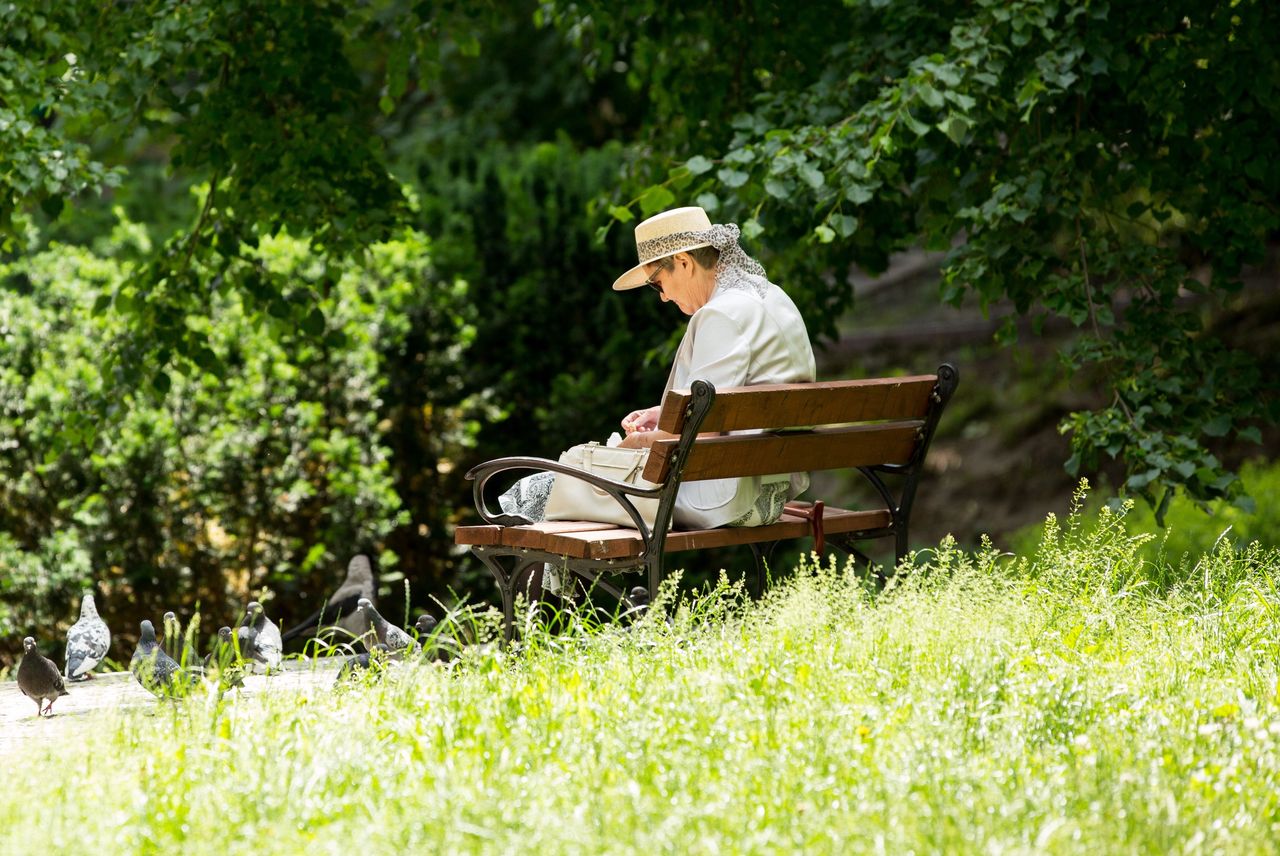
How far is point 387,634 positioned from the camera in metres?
4.46

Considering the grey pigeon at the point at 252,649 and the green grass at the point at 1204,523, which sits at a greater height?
the grey pigeon at the point at 252,649

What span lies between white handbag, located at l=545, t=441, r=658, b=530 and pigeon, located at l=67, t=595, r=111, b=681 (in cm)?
146

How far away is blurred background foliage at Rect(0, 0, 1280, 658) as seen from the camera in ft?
19.3

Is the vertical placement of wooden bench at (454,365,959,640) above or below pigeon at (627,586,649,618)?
above

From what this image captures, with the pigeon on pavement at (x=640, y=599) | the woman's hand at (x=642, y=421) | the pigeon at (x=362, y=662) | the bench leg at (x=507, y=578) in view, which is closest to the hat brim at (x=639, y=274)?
the woman's hand at (x=642, y=421)

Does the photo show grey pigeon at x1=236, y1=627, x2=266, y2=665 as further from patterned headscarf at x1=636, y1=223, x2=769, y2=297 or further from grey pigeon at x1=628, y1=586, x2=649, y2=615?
patterned headscarf at x1=636, y1=223, x2=769, y2=297

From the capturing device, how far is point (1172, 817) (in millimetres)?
2844

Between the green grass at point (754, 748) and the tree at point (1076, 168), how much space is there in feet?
5.50

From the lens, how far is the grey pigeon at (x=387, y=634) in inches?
172

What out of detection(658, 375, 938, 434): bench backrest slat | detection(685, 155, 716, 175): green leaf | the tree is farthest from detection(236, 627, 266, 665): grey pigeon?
detection(685, 155, 716, 175): green leaf

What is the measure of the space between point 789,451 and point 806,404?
17 centimetres

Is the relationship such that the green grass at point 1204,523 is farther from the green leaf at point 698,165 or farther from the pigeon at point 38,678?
the pigeon at point 38,678

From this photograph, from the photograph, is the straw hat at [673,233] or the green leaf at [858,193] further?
the green leaf at [858,193]

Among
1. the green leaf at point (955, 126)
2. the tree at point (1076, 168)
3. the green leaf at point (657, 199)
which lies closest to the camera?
the green leaf at point (955, 126)
